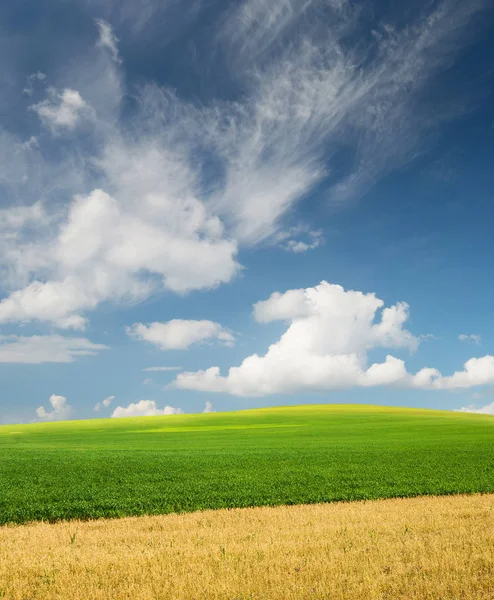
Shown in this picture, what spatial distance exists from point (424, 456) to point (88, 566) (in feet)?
112

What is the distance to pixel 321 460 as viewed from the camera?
1490 inches

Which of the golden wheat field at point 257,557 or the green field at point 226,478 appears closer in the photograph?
the golden wheat field at point 257,557

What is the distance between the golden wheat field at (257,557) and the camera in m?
11.3

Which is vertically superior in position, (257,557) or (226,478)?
(257,557)

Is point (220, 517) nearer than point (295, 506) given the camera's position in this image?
Yes

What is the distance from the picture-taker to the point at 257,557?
44.6 ft

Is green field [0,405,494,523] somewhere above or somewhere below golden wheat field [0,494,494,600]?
below

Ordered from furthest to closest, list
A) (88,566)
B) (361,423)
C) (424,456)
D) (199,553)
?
1. (361,423)
2. (424,456)
3. (199,553)
4. (88,566)

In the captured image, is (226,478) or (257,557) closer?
(257,557)

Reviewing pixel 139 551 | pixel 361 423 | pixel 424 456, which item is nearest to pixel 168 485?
pixel 139 551

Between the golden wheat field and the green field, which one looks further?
the green field

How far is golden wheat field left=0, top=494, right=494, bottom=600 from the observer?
11.3 meters

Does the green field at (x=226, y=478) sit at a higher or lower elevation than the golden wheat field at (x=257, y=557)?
lower

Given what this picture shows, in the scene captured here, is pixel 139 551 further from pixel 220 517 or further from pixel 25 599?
pixel 220 517
